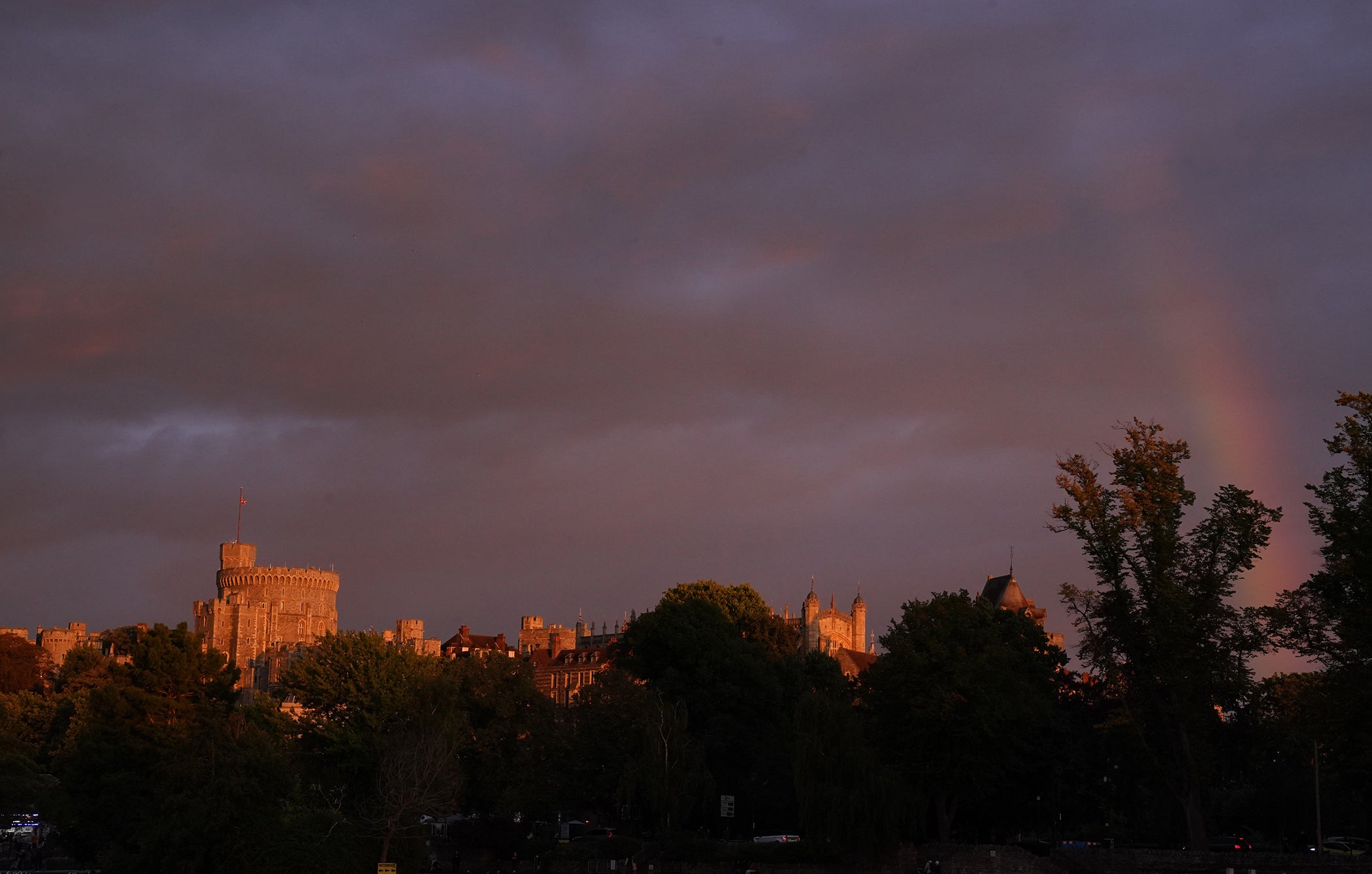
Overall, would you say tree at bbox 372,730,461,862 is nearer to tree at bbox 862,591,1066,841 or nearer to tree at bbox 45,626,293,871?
tree at bbox 45,626,293,871

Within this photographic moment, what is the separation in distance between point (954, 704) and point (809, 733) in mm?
7846

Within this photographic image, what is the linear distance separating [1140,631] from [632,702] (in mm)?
29062

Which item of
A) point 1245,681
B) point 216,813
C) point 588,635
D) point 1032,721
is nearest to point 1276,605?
point 1245,681

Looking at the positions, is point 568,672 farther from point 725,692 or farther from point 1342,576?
point 1342,576

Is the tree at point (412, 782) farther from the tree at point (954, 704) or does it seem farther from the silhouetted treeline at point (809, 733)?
the tree at point (954, 704)

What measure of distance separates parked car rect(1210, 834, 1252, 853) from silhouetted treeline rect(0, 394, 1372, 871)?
1.58 metres

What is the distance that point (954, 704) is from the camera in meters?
69.6

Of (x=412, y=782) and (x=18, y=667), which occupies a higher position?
(x=18, y=667)

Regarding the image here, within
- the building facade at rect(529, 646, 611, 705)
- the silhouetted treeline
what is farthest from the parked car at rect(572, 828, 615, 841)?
the building facade at rect(529, 646, 611, 705)

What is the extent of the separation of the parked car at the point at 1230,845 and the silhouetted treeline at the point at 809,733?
1585 mm

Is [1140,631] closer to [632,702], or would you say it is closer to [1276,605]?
[1276,605]

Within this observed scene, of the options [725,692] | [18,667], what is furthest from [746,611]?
[18,667]

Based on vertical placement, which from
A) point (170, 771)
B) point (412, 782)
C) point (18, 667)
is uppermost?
point (18, 667)

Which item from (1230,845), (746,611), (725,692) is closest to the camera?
(1230,845)
